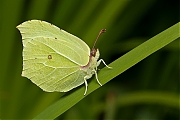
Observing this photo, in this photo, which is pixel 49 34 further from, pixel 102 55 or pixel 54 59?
pixel 102 55

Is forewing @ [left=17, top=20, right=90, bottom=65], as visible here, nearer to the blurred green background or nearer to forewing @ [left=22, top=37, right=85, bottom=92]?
forewing @ [left=22, top=37, right=85, bottom=92]

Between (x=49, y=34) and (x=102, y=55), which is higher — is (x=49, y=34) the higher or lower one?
the lower one

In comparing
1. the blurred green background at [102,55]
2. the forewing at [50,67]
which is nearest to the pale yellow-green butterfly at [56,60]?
the forewing at [50,67]

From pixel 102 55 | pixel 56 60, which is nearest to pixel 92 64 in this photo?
pixel 56 60

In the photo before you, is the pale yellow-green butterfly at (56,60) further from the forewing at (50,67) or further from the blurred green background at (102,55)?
the blurred green background at (102,55)

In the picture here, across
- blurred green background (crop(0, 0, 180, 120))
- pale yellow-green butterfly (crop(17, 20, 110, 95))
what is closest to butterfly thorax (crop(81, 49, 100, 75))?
pale yellow-green butterfly (crop(17, 20, 110, 95))

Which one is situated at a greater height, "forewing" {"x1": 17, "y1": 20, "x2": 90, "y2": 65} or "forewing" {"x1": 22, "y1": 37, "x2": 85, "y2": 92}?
"forewing" {"x1": 17, "y1": 20, "x2": 90, "y2": 65}

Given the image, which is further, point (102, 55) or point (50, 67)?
point (102, 55)
